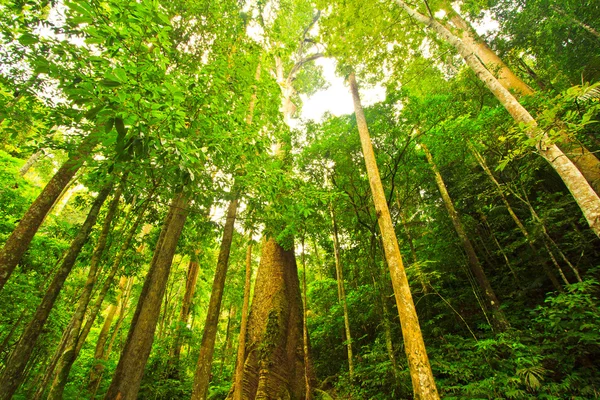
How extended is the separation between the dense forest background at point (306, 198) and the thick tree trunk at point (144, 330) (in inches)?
1.2

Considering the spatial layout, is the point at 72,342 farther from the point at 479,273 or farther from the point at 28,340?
the point at 479,273

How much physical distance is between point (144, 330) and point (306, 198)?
3.42m

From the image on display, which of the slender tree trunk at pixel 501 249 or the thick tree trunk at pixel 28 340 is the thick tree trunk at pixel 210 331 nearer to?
the thick tree trunk at pixel 28 340

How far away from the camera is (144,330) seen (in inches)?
153

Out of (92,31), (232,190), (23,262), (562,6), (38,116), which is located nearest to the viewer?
(92,31)

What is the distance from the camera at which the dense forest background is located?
324 cm

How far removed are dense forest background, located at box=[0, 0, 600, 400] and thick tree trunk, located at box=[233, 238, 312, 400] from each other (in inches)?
1.7

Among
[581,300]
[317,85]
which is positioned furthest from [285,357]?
[317,85]

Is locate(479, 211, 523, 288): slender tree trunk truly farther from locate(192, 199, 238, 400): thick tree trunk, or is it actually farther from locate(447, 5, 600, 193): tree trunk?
Result: locate(192, 199, 238, 400): thick tree trunk

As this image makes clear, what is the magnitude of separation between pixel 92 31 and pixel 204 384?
468cm

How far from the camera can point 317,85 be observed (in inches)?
651

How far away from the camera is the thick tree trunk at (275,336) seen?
5.23 m

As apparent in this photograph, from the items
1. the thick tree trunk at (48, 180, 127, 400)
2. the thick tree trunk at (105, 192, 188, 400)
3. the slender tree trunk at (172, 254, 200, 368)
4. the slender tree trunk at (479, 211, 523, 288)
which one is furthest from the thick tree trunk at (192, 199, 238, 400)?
the slender tree trunk at (479, 211, 523, 288)

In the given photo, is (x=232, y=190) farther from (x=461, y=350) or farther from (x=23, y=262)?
(x=23, y=262)
